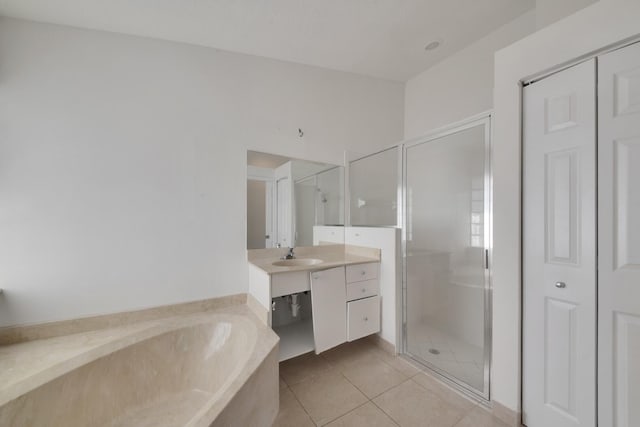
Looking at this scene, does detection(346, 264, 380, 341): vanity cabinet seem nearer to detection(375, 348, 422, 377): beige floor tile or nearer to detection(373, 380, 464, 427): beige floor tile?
detection(375, 348, 422, 377): beige floor tile

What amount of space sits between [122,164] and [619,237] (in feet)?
9.13

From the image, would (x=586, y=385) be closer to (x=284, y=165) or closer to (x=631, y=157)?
(x=631, y=157)

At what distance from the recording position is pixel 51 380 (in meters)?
1.06

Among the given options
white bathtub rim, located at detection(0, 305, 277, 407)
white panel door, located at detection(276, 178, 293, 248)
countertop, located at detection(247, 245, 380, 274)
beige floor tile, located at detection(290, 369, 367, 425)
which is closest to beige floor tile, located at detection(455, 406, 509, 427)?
beige floor tile, located at detection(290, 369, 367, 425)

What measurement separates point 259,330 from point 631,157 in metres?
2.09

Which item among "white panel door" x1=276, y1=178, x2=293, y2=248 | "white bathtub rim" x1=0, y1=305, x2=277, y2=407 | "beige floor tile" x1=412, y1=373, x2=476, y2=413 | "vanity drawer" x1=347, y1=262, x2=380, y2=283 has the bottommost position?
"beige floor tile" x1=412, y1=373, x2=476, y2=413

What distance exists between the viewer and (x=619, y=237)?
3.37 ft

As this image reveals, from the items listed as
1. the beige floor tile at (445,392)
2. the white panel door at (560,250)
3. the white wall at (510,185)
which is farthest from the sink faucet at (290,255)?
the white panel door at (560,250)

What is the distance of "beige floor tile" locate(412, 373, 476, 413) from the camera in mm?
1484

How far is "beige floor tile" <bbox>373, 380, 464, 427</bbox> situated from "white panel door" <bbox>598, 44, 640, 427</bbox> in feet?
2.25

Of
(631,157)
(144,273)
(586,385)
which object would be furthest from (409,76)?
(144,273)

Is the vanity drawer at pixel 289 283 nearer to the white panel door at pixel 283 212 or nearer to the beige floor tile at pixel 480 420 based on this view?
the white panel door at pixel 283 212

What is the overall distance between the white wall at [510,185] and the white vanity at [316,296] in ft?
3.00

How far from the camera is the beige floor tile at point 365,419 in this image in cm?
135
